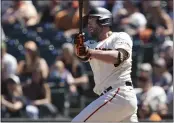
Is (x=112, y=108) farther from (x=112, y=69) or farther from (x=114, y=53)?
(x=114, y=53)

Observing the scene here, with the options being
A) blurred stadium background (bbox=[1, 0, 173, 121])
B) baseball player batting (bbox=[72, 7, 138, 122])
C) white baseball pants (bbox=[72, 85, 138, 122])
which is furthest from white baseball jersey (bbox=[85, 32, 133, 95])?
blurred stadium background (bbox=[1, 0, 173, 121])

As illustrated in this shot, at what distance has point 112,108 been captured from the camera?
6.10m

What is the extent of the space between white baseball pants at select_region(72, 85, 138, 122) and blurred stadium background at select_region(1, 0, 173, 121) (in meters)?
3.01

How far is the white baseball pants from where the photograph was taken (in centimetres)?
610

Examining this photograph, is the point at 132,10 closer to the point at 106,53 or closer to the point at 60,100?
the point at 60,100

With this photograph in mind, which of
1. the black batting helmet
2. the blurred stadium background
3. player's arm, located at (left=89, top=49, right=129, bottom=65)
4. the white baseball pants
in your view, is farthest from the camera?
the blurred stadium background

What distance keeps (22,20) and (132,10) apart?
2463mm

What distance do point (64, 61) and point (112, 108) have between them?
4879 millimetres

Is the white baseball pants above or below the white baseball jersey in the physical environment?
below

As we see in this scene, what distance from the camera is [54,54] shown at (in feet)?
37.4

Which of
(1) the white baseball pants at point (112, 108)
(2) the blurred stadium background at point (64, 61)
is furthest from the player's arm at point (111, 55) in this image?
(2) the blurred stadium background at point (64, 61)

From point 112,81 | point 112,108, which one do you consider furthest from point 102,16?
point 112,108

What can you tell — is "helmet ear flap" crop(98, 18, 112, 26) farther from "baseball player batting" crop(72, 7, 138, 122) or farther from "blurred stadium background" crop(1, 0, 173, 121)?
"blurred stadium background" crop(1, 0, 173, 121)

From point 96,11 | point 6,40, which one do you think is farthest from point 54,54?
point 96,11
